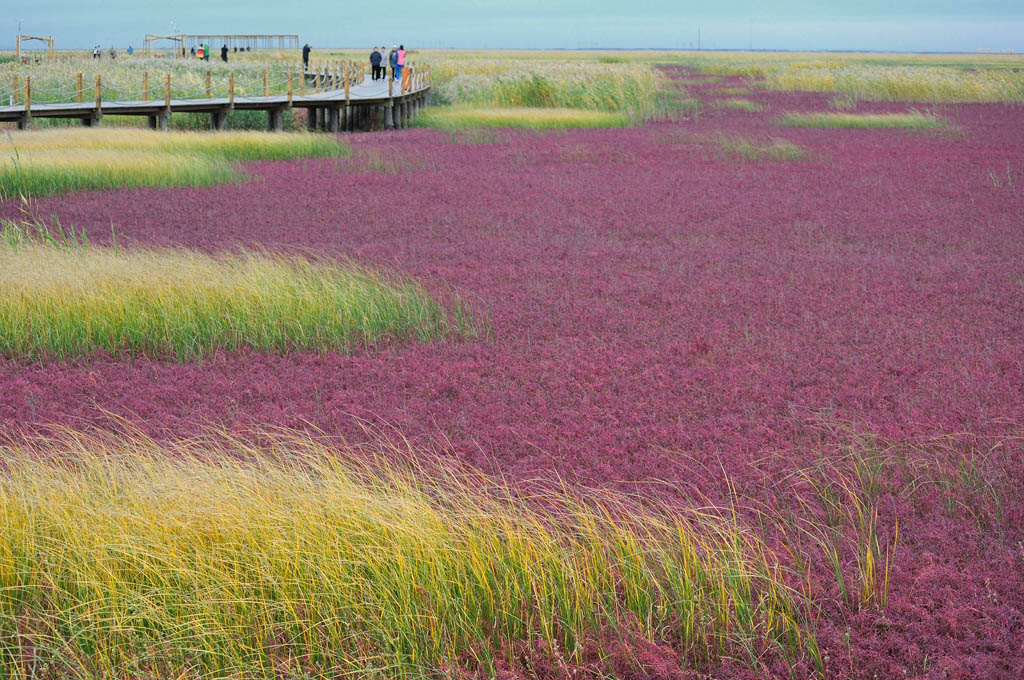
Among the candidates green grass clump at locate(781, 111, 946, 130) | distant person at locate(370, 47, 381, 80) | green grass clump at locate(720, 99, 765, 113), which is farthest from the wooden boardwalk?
green grass clump at locate(781, 111, 946, 130)

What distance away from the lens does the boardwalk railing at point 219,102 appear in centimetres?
2147

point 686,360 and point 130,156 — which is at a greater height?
point 130,156

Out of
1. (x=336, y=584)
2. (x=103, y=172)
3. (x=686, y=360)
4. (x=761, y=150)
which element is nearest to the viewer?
(x=336, y=584)

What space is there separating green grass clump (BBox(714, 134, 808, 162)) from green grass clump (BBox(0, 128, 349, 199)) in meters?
7.26

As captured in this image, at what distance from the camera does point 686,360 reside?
22.1 ft

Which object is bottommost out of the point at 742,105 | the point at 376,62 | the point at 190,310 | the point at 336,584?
the point at 336,584

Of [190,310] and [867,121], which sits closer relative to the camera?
[190,310]

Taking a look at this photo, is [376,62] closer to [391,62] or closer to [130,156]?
[391,62]

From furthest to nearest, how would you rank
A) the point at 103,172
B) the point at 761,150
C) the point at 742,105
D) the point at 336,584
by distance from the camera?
1. the point at 742,105
2. the point at 761,150
3. the point at 103,172
4. the point at 336,584

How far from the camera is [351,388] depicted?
6184mm

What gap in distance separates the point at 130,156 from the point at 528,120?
1140 cm

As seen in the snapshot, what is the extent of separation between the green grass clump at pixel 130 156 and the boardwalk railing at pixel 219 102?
2.42 meters

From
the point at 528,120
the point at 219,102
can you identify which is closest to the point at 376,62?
the point at 528,120

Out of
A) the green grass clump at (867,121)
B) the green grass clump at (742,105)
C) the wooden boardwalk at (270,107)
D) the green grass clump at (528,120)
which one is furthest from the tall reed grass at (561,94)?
the green grass clump at (867,121)
